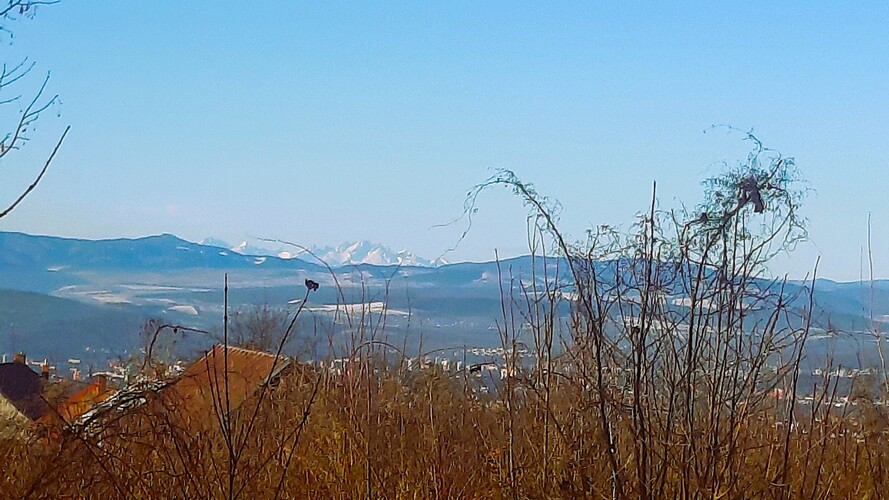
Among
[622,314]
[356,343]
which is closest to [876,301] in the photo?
[622,314]

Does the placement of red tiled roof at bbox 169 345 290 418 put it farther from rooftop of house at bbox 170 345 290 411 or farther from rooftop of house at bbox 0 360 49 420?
rooftop of house at bbox 0 360 49 420

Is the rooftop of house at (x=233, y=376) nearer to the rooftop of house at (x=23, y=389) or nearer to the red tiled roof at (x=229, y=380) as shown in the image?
the red tiled roof at (x=229, y=380)

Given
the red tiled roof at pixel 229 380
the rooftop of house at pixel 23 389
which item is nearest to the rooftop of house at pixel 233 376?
the red tiled roof at pixel 229 380

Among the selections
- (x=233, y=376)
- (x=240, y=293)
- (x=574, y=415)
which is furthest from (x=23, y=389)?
(x=240, y=293)

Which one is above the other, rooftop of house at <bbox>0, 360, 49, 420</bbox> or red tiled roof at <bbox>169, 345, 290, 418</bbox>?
red tiled roof at <bbox>169, 345, 290, 418</bbox>

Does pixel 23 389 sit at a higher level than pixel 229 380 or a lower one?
lower

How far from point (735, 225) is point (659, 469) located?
2.62 feet

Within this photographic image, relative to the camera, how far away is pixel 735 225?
284 cm

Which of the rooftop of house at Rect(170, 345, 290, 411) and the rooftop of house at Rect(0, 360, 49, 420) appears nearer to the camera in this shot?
the rooftop of house at Rect(170, 345, 290, 411)

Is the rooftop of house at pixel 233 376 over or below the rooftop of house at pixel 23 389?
over

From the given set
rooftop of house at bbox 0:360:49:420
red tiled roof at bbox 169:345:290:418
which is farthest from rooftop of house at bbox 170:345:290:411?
rooftop of house at bbox 0:360:49:420

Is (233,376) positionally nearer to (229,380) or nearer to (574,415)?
(229,380)

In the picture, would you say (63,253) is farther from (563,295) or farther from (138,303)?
(563,295)

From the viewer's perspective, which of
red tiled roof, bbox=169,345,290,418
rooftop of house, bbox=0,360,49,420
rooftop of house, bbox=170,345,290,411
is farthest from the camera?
rooftop of house, bbox=0,360,49,420
